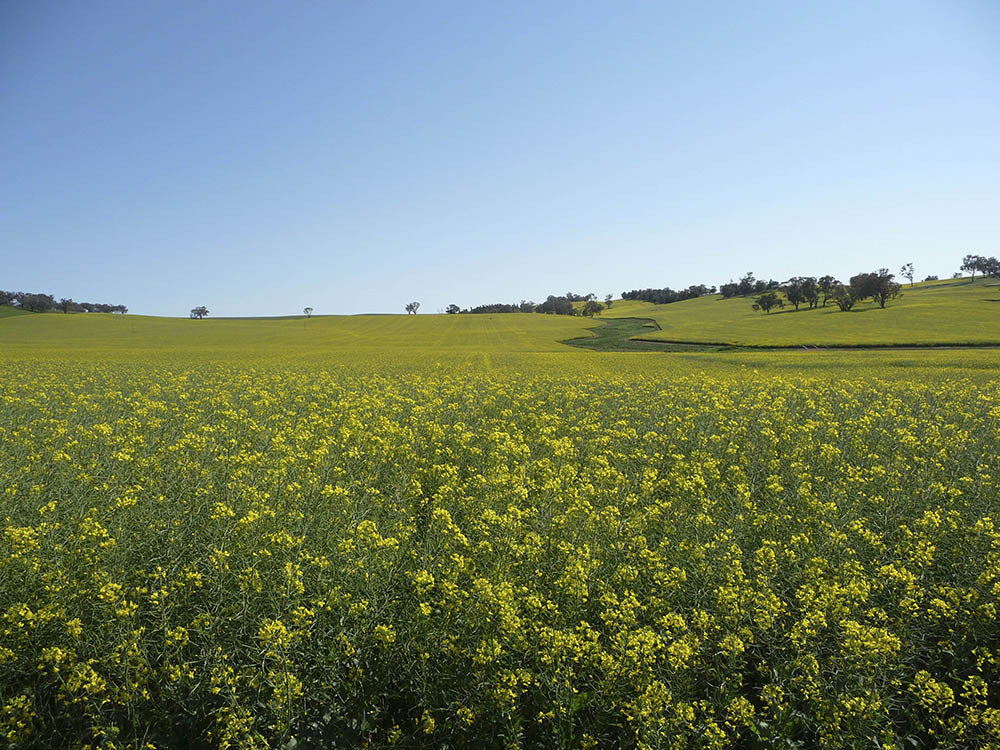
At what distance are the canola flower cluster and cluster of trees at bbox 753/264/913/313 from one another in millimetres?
90973

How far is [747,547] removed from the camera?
232 inches

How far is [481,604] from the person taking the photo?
4004 mm

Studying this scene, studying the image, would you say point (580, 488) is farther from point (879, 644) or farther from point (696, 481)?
point (879, 644)

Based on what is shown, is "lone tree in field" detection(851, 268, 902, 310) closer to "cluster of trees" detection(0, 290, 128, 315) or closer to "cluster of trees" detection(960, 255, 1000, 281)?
"cluster of trees" detection(960, 255, 1000, 281)

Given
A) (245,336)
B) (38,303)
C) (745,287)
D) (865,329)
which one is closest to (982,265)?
(745,287)

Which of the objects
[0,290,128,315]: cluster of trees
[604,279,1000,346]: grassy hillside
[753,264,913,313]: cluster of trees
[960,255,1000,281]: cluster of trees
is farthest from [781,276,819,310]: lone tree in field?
[0,290,128,315]: cluster of trees

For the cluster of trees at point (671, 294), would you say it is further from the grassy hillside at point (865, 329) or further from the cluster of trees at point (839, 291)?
the grassy hillside at point (865, 329)

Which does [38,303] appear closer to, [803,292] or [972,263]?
[803,292]

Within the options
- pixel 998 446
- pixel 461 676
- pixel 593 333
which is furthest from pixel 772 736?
pixel 593 333

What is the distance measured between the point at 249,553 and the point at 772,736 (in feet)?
15.5

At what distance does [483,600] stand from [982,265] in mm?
192380

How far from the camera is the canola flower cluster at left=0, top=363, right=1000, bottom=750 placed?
3531 mm

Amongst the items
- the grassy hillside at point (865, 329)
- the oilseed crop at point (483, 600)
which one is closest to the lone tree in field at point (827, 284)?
the grassy hillside at point (865, 329)

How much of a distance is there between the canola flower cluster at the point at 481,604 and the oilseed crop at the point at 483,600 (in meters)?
0.03
